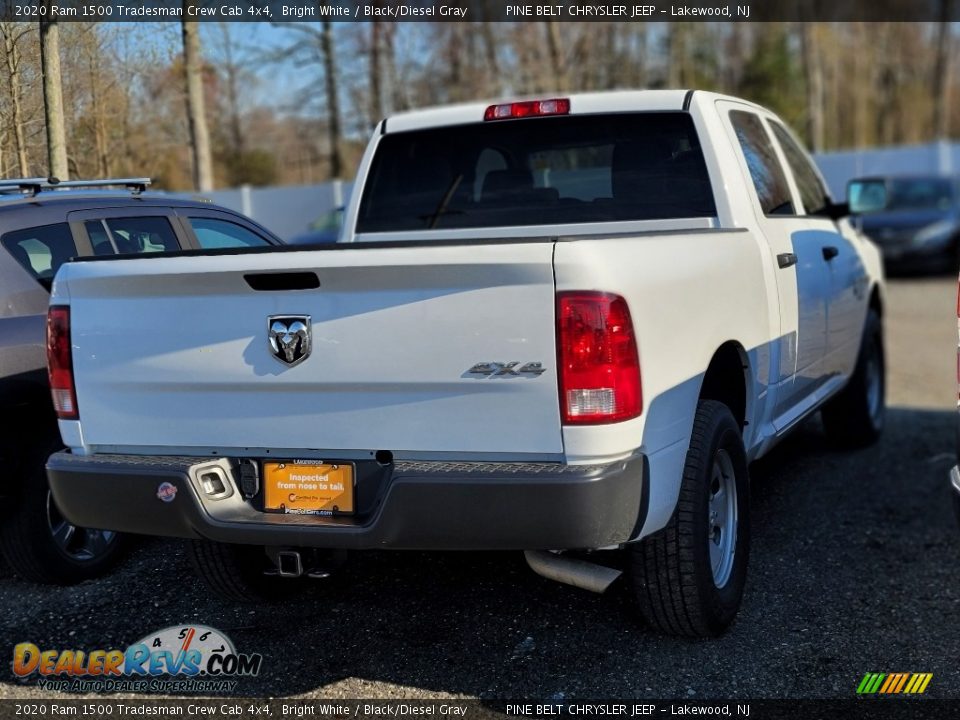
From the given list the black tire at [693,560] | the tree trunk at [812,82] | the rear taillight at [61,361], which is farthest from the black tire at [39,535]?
the tree trunk at [812,82]

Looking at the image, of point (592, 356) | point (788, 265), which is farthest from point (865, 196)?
point (592, 356)

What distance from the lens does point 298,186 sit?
18.8 m

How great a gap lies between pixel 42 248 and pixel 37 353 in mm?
531

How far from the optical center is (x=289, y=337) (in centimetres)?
310

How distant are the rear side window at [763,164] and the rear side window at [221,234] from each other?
244 cm

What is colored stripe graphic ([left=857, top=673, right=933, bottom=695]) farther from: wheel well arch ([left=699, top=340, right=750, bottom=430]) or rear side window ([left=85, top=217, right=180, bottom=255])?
rear side window ([left=85, top=217, right=180, bottom=255])

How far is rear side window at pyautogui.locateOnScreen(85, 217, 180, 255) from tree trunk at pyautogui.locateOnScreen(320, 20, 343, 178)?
11866 millimetres

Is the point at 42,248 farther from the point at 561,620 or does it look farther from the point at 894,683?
the point at 894,683

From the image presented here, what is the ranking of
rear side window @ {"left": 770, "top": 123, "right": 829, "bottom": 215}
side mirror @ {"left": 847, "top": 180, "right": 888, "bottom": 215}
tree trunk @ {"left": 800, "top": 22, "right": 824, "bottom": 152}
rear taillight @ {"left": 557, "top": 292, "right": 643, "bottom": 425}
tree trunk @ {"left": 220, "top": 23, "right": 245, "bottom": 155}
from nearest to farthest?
rear taillight @ {"left": 557, "top": 292, "right": 643, "bottom": 425} → rear side window @ {"left": 770, "top": 123, "right": 829, "bottom": 215} → side mirror @ {"left": 847, "top": 180, "right": 888, "bottom": 215} → tree trunk @ {"left": 220, "top": 23, "right": 245, "bottom": 155} → tree trunk @ {"left": 800, "top": 22, "right": 824, "bottom": 152}

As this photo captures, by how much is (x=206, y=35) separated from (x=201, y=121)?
2.95ft

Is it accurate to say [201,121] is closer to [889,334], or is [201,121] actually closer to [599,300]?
[599,300]

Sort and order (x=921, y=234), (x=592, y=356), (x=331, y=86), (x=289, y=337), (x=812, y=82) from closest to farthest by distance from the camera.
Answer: (x=592, y=356)
(x=289, y=337)
(x=331, y=86)
(x=921, y=234)
(x=812, y=82)

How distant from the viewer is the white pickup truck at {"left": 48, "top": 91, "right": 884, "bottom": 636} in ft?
9.46

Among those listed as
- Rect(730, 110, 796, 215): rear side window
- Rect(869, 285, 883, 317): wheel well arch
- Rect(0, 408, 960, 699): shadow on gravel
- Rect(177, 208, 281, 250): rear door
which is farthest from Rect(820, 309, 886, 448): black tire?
Rect(177, 208, 281, 250): rear door
